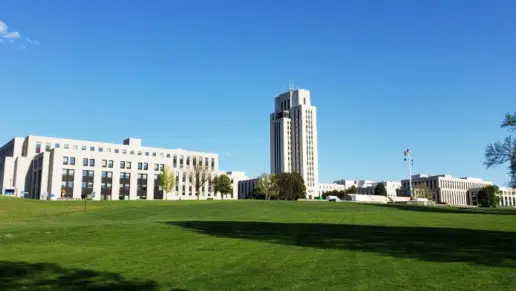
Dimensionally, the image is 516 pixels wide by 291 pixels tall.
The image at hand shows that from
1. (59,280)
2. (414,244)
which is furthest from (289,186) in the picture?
(59,280)

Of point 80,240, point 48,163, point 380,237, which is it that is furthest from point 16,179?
point 380,237

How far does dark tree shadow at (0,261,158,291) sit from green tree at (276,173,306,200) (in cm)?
14440

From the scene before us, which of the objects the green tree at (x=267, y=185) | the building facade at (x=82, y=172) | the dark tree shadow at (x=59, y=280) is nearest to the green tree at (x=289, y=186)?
the green tree at (x=267, y=185)

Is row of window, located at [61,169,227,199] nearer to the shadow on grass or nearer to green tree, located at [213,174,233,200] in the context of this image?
green tree, located at [213,174,233,200]

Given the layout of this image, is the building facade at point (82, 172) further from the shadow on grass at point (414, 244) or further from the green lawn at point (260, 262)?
the shadow on grass at point (414, 244)

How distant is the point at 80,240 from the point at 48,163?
122192 mm

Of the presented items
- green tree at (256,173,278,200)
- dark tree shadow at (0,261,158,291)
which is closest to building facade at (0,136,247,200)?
green tree at (256,173,278,200)

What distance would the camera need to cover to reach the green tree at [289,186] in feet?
523

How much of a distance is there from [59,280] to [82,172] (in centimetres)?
12862

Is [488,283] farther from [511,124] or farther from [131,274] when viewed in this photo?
[511,124]

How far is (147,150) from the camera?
17562 centimetres

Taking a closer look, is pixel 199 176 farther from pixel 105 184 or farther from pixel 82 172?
pixel 82 172

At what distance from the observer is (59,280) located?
11258 millimetres

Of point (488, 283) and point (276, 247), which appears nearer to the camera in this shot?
point (488, 283)
